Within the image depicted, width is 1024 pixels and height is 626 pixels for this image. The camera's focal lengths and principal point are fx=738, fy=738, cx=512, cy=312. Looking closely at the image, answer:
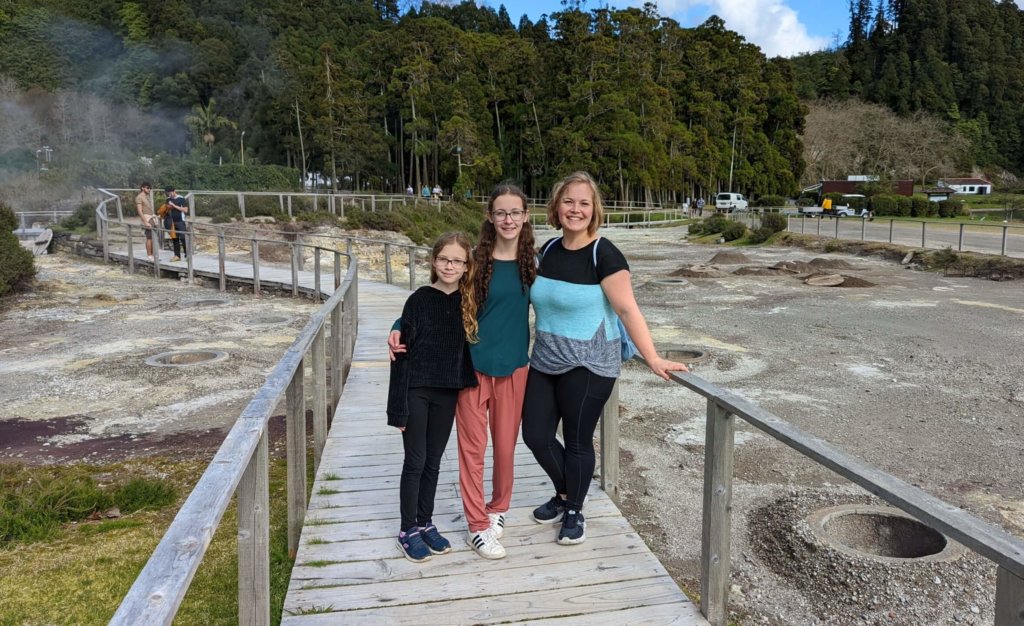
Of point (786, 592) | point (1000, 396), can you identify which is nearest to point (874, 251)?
point (1000, 396)

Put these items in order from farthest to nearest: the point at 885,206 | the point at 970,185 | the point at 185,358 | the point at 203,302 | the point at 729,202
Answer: the point at 970,185 → the point at 729,202 → the point at 885,206 → the point at 203,302 → the point at 185,358

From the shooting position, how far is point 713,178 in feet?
203

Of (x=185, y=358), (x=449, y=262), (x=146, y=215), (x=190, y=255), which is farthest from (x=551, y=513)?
(x=146, y=215)

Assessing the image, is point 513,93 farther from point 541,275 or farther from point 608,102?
point 541,275

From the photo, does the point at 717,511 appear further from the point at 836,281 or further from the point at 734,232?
the point at 734,232

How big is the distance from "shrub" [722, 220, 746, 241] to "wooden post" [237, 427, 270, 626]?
28.7m

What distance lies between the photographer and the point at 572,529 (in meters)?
3.18

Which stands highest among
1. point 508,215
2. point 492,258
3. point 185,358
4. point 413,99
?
point 413,99

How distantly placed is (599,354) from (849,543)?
2.47 m

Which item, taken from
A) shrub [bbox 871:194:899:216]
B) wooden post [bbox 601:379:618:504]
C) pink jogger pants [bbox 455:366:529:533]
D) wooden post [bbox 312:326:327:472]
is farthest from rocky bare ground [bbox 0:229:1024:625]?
shrub [bbox 871:194:899:216]

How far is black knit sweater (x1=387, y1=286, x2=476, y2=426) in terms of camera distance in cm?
290

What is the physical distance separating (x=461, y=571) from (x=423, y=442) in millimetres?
540

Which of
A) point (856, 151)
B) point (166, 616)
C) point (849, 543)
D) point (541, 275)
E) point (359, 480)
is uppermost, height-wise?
point (856, 151)

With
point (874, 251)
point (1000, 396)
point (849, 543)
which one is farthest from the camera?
point (874, 251)
